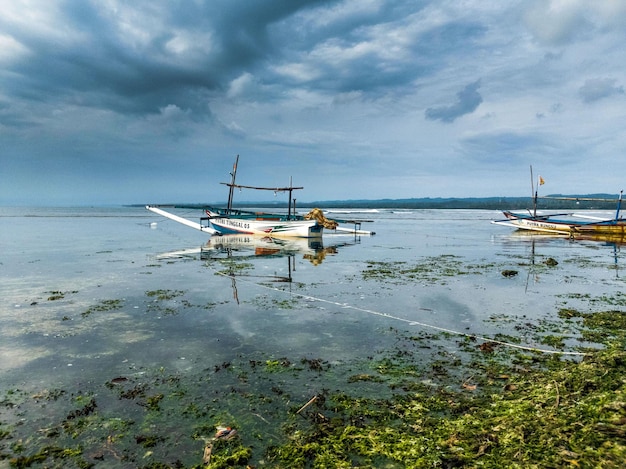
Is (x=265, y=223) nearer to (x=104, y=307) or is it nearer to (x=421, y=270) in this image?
(x=421, y=270)

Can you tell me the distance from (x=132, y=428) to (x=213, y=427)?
1350 mm

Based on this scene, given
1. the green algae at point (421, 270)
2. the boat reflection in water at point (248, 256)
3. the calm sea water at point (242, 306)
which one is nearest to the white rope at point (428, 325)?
the calm sea water at point (242, 306)

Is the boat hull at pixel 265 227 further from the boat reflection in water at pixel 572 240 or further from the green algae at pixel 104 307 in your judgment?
the green algae at pixel 104 307

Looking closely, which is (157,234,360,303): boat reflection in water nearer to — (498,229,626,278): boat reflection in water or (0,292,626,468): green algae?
(0,292,626,468): green algae

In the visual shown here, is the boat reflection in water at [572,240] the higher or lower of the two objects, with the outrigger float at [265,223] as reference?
lower

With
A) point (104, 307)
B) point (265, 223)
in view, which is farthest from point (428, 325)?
point (265, 223)

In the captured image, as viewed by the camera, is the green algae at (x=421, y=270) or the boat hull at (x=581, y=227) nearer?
the green algae at (x=421, y=270)

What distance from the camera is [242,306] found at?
1442 centimetres

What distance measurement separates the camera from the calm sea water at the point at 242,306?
376 inches

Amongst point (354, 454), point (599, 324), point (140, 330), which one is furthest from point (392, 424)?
point (599, 324)

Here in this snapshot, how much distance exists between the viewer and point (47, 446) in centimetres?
586

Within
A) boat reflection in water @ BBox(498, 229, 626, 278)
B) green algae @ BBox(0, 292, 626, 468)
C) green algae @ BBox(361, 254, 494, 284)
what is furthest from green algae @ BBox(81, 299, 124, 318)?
boat reflection in water @ BBox(498, 229, 626, 278)

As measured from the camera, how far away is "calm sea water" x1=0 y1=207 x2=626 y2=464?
956 cm

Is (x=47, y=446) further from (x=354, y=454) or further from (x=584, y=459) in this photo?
(x=584, y=459)
